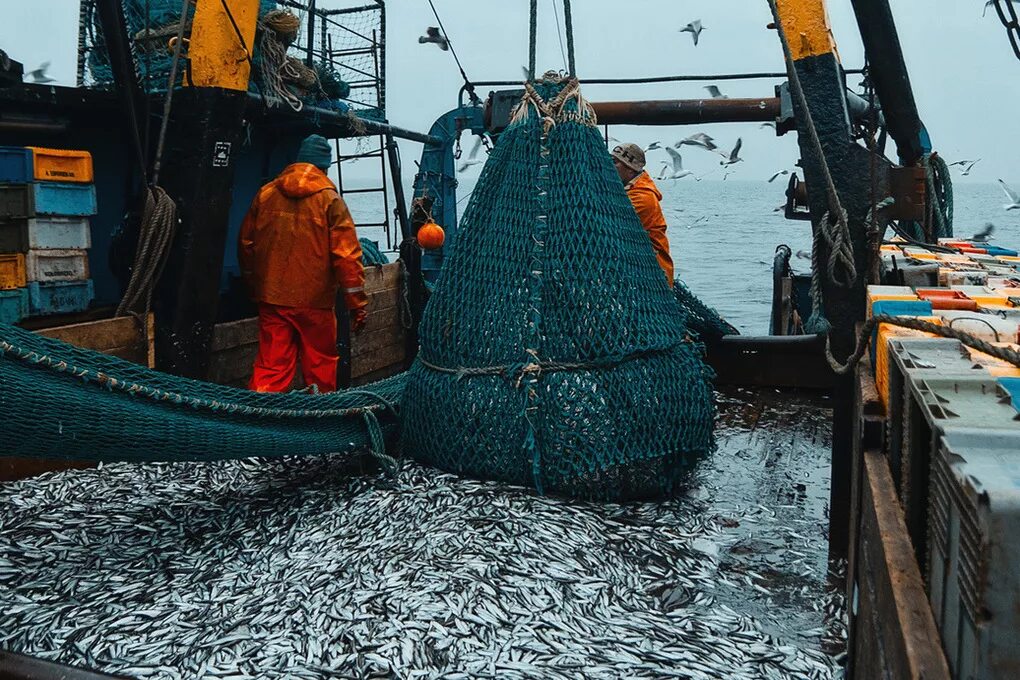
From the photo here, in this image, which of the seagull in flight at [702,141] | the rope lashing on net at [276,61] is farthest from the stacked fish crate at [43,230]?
the seagull in flight at [702,141]

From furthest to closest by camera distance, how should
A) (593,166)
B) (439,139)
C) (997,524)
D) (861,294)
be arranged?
(439,139), (593,166), (861,294), (997,524)

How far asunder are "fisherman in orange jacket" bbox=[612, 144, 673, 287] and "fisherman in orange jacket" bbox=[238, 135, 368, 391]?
2.69m

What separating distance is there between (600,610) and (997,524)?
9.12ft

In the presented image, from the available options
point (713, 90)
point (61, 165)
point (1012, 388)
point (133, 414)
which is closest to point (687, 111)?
point (713, 90)

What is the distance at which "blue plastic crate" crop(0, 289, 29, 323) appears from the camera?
5785mm

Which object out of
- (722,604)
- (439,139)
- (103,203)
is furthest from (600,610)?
(439,139)

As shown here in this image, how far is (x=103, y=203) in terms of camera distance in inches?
319

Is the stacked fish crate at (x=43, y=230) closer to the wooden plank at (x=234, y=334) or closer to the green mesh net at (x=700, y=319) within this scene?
the wooden plank at (x=234, y=334)

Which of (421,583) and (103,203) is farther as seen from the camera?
(103,203)

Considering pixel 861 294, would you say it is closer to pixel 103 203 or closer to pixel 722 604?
pixel 722 604

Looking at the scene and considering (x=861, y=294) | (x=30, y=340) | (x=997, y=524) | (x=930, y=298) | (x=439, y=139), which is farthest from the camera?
(x=439, y=139)

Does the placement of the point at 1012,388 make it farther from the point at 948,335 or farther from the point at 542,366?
the point at 542,366

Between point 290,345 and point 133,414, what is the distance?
3.27 m

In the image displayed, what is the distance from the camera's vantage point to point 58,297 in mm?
6164
